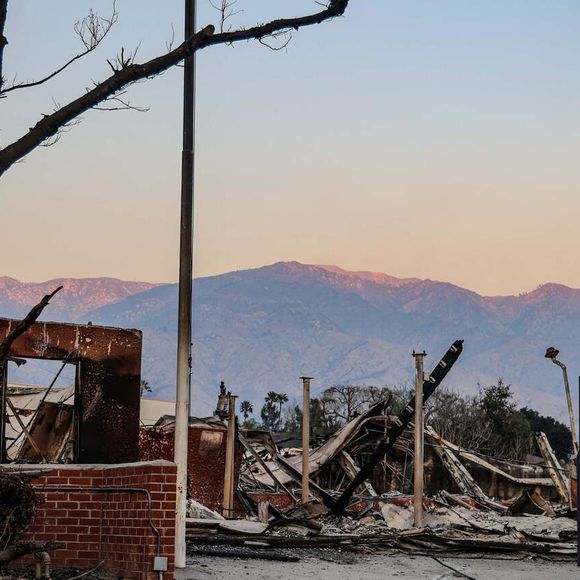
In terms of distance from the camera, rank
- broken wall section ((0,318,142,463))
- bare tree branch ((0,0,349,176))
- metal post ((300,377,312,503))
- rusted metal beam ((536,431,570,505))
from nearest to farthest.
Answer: bare tree branch ((0,0,349,176)), broken wall section ((0,318,142,463)), metal post ((300,377,312,503)), rusted metal beam ((536,431,570,505))

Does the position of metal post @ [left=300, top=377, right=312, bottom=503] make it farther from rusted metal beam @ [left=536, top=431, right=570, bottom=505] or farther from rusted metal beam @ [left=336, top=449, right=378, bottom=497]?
rusted metal beam @ [left=536, top=431, right=570, bottom=505]

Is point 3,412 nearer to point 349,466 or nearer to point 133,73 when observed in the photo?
point 133,73

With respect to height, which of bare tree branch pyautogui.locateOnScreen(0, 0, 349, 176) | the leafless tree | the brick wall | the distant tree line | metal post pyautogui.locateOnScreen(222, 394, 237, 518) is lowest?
the brick wall

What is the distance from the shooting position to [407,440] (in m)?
37.8

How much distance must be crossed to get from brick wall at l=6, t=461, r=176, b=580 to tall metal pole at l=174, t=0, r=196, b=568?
6.67 ft

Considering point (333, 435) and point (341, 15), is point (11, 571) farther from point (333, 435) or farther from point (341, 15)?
point (333, 435)

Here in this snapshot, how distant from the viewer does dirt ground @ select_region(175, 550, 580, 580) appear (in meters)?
15.3

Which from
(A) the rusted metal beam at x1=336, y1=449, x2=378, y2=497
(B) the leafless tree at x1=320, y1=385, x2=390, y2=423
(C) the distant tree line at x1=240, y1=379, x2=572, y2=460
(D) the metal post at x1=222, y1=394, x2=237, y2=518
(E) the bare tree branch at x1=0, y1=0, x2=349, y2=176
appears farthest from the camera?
(B) the leafless tree at x1=320, y1=385, x2=390, y2=423

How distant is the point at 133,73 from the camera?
11.5m

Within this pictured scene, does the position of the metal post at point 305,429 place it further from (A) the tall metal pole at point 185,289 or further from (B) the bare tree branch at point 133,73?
(B) the bare tree branch at point 133,73

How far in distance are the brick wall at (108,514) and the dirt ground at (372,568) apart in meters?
1.65

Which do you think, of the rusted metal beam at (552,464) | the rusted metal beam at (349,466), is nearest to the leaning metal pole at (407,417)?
the rusted metal beam at (349,466)

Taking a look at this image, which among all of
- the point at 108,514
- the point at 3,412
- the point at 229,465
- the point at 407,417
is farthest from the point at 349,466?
the point at 108,514

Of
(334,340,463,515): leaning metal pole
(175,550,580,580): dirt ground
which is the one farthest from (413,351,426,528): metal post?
(175,550,580,580): dirt ground
